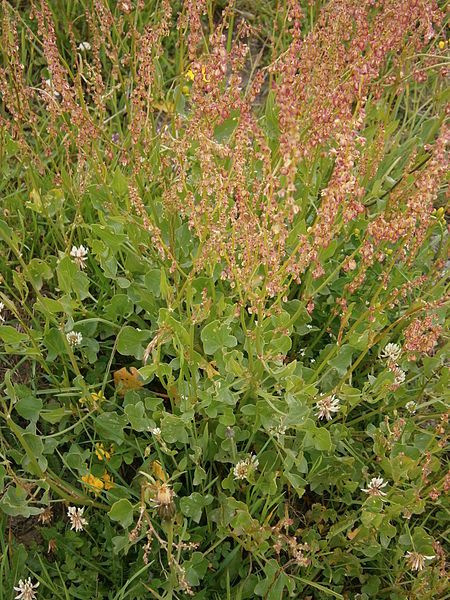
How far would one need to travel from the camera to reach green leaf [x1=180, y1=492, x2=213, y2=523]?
2262 mm

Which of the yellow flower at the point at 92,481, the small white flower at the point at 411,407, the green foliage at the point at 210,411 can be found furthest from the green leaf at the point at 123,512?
the small white flower at the point at 411,407

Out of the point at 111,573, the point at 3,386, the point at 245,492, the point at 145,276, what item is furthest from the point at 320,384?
the point at 3,386

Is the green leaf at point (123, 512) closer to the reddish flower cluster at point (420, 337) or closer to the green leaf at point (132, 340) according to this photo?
the green leaf at point (132, 340)

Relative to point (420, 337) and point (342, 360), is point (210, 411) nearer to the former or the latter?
point (342, 360)

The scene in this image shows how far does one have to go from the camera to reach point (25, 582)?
90.9 inches

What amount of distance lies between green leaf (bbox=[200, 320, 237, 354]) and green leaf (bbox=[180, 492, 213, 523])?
0.43 metres

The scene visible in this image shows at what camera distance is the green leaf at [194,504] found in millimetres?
2262

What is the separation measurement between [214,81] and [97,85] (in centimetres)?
57

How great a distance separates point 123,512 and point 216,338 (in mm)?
557

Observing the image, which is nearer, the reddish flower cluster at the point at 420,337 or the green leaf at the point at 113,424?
the reddish flower cluster at the point at 420,337

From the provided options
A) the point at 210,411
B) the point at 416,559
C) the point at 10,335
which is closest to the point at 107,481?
the point at 210,411

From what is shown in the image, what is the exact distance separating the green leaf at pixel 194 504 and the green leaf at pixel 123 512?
159 mm

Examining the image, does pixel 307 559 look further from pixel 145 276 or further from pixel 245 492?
pixel 145 276

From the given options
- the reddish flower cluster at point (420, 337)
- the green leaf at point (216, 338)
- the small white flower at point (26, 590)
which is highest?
the reddish flower cluster at point (420, 337)
